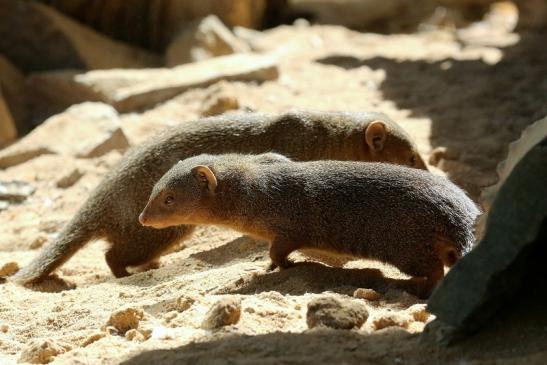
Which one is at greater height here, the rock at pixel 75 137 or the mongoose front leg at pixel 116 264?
the rock at pixel 75 137

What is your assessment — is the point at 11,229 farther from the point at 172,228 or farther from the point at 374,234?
the point at 374,234

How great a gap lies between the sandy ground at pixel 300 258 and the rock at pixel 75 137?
0.10 meters

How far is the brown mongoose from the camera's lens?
3.22 m

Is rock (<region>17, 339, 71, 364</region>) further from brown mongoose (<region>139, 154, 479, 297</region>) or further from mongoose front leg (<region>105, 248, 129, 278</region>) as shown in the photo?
mongoose front leg (<region>105, 248, 129, 278</region>)

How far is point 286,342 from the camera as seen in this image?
2393 mm

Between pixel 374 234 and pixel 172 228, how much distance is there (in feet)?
4.23

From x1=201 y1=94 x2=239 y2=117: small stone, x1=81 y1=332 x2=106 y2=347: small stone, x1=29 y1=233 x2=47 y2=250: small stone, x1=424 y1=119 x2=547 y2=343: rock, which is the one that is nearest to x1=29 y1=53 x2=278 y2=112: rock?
x1=201 y1=94 x2=239 y2=117: small stone

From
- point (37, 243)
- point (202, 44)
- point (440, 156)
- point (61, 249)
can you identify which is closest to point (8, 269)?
point (61, 249)

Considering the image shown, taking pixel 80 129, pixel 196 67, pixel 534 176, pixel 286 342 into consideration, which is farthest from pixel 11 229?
pixel 534 176

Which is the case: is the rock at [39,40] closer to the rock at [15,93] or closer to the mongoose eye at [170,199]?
the rock at [15,93]

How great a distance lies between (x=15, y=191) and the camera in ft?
18.5

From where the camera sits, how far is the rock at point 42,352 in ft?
8.80

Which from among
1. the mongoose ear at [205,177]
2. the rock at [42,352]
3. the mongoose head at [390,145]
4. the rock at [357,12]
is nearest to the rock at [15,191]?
the mongoose ear at [205,177]

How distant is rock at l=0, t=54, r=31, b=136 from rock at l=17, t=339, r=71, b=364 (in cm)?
456
